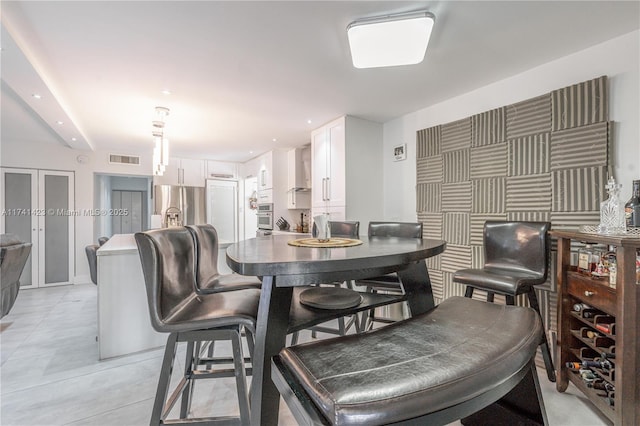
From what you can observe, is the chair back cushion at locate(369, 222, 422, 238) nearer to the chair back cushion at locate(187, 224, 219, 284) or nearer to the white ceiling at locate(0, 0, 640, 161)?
the white ceiling at locate(0, 0, 640, 161)

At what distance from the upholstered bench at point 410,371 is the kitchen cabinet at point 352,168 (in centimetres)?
278

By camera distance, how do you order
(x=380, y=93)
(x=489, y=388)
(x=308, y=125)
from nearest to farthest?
(x=489, y=388), (x=380, y=93), (x=308, y=125)

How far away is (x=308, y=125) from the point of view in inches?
157

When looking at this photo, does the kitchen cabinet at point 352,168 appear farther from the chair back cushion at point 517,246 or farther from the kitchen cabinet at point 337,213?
the chair back cushion at point 517,246

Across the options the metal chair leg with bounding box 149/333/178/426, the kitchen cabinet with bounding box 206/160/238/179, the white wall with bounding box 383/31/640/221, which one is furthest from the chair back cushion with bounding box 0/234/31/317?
the white wall with bounding box 383/31/640/221

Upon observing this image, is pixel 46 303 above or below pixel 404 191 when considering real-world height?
below

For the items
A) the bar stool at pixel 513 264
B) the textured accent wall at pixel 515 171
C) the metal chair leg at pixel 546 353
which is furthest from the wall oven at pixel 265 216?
the metal chair leg at pixel 546 353

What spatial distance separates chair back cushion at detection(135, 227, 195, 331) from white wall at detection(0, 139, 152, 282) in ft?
17.3

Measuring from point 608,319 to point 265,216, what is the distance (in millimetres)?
4770

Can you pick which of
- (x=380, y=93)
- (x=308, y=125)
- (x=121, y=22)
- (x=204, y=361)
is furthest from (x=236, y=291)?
(x=308, y=125)

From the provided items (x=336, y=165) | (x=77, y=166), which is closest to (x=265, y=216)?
(x=336, y=165)

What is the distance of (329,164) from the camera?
3850 millimetres

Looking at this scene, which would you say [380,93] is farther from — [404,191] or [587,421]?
[587,421]

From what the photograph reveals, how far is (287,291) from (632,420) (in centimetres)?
176
